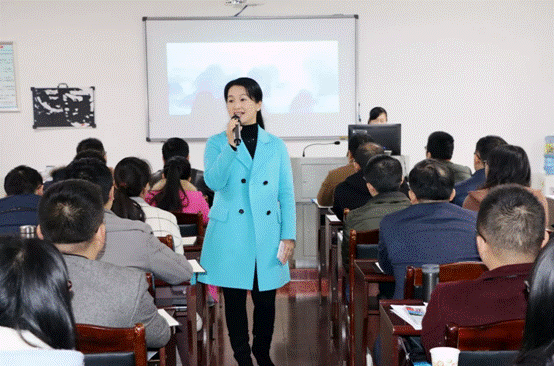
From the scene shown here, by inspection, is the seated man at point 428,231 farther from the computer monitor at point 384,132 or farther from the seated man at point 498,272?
the computer monitor at point 384,132

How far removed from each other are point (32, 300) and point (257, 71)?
674cm

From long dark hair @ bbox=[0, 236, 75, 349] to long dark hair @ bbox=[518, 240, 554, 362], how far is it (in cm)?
88

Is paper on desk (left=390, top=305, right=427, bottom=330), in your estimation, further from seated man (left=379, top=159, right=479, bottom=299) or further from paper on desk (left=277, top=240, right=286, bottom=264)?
paper on desk (left=277, top=240, right=286, bottom=264)

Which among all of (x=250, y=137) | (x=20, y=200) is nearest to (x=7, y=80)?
(x=20, y=200)

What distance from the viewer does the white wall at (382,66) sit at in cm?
773

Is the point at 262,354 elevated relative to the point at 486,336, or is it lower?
lower

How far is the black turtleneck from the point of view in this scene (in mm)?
3320

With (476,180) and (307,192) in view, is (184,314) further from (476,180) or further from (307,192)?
(307,192)

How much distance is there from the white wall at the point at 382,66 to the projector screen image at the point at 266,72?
1.18ft

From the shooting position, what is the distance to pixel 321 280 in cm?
575

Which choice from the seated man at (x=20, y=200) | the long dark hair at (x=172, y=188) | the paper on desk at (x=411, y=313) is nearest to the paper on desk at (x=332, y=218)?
the long dark hair at (x=172, y=188)

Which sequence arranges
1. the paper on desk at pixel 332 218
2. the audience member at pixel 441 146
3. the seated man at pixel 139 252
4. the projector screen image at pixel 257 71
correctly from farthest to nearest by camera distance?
the projector screen image at pixel 257 71
the audience member at pixel 441 146
the paper on desk at pixel 332 218
the seated man at pixel 139 252

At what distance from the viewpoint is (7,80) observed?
776 centimetres

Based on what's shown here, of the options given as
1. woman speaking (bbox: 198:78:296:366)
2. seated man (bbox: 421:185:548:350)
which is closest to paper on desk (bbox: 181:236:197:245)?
woman speaking (bbox: 198:78:296:366)
